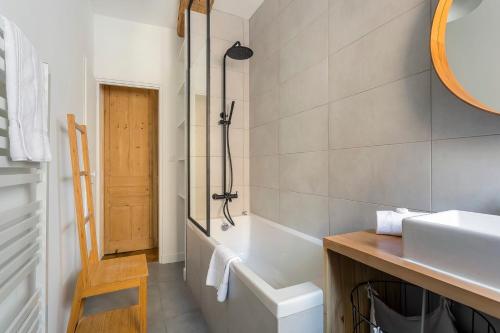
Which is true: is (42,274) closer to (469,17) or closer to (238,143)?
(238,143)

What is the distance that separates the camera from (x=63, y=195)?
1.70 m

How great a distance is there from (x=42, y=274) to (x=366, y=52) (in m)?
1.93

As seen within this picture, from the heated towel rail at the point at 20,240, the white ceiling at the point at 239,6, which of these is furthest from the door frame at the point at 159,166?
the heated towel rail at the point at 20,240

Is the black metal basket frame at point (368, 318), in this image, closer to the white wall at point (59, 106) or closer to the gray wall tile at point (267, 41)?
the white wall at point (59, 106)

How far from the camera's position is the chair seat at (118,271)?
5.00ft

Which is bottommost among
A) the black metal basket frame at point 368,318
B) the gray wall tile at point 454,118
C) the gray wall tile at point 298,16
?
the black metal basket frame at point 368,318

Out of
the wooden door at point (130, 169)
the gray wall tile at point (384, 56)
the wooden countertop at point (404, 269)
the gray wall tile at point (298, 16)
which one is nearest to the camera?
the wooden countertop at point (404, 269)

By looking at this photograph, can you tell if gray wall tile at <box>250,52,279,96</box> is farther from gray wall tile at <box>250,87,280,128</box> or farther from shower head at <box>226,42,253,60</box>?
shower head at <box>226,42,253,60</box>

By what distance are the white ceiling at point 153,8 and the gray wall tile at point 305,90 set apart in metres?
1.02

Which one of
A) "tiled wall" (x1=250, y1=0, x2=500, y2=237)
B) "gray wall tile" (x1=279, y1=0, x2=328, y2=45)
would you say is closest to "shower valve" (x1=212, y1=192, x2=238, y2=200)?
"tiled wall" (x1=250, y1=0, x2=500, y2=237)

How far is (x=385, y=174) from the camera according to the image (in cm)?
125

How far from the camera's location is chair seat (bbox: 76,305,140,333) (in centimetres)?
157

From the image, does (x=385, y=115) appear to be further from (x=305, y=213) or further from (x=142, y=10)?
(x=142, y=10)

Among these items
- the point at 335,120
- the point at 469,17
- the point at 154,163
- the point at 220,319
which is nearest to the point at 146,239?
the point at 154,163
